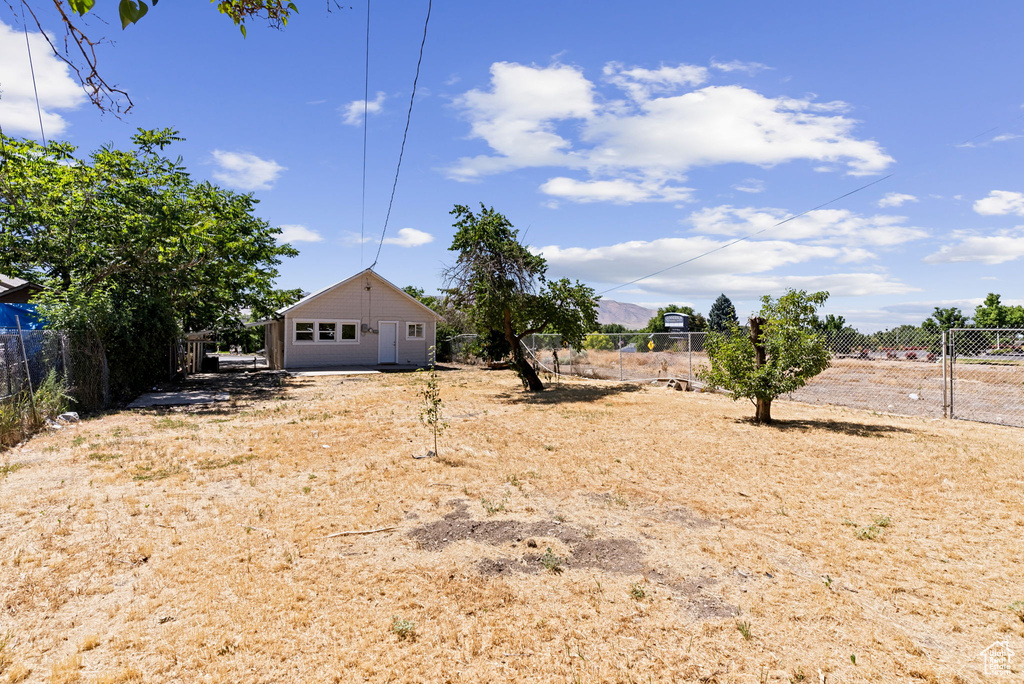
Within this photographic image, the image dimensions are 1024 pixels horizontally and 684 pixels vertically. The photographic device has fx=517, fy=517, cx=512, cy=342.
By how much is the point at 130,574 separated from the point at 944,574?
6212 millimetres

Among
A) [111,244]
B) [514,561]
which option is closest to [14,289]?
[111,244]

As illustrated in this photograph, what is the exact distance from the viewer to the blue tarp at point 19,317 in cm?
1268

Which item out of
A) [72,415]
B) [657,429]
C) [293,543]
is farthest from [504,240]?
[293,543]

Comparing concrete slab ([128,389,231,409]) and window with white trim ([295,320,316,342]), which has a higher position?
window with white trim ([295,320,316,342])

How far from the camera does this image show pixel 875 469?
6770 mm

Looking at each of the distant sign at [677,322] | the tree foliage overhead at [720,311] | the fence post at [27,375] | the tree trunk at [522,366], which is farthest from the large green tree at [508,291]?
the tree foliage overhead at [720,311]

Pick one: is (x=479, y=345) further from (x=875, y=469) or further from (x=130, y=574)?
(x=130, y=574)

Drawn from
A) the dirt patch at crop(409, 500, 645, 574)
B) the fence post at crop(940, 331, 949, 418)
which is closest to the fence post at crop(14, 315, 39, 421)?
the dirt patch at crop(409, 500, 645, 574)

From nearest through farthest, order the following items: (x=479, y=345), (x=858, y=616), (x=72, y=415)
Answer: (x=858, y=616)
(x=72, y=415)
(x=479, y=345)

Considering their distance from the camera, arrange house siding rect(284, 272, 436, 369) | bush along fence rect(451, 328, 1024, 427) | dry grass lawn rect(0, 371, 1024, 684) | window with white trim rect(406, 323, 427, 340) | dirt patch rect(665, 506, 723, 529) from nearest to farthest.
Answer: dry grass lawn rect(0, 371, 1024, 684)
dirt patch rect(665, 506, 723, 529)
bush along fence rect(451, 328, 1024, 427)
house siding rect(284, 272, 436, 369)
window with white trim rect(406, 323, 427, 340)

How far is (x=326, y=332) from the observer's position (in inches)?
1000

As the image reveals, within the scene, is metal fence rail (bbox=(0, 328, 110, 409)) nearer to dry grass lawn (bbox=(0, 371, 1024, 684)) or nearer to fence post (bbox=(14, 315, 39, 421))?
fence post (bbox=(14, 315, 39, 421))

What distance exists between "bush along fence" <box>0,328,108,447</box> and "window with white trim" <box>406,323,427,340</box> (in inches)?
624

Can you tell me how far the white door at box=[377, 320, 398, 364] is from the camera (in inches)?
1054
